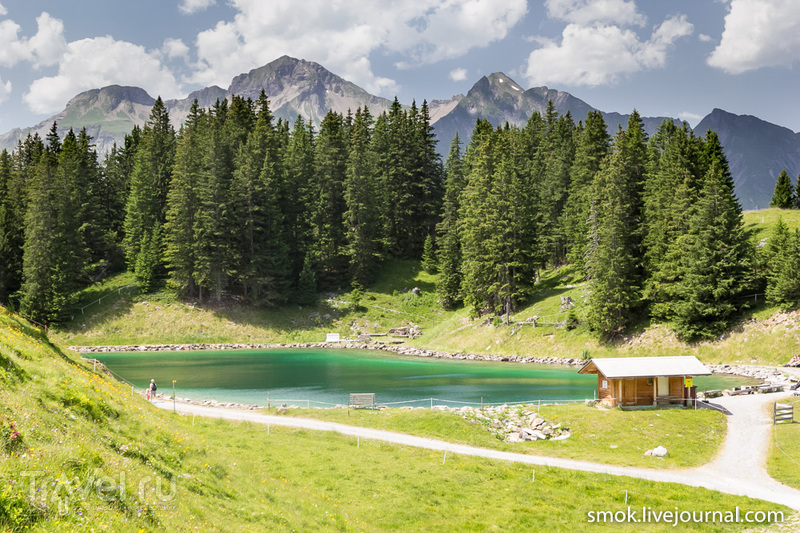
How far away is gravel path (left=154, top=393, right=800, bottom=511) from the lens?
19720 mm

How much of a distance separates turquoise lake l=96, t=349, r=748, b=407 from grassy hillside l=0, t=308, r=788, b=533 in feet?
43.2

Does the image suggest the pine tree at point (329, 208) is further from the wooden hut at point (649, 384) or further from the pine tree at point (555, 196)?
the wooden hut at point (649, 384)

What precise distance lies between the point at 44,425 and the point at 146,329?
62.4 meters

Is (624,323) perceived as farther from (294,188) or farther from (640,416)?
(294,188)

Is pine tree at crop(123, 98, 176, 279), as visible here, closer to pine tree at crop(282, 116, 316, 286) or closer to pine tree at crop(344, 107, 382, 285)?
pine tree at crop(282, 116, 316, 286)

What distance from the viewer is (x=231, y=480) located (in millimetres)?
14188

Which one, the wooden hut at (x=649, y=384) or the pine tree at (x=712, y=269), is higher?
the pine tree at (x=712, y=269)

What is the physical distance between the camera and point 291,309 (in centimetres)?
7562

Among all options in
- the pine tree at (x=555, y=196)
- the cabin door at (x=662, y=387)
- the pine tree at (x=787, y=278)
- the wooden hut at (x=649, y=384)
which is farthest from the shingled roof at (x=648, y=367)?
the pine tree at (x=555, y=196)

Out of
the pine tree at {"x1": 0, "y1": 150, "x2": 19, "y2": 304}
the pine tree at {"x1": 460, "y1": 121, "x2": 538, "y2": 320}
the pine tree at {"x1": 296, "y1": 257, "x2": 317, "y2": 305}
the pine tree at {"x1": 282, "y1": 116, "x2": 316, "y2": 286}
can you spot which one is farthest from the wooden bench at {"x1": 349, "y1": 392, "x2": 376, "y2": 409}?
the pine tree at {"x1": 0, "y1": 150, "x2": 19, "y2": 304}

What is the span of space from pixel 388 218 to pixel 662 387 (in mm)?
58442

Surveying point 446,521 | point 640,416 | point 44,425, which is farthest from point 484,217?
point 44,425

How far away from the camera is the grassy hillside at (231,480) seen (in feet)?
26.6

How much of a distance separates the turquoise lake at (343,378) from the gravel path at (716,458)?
6.31 meters
